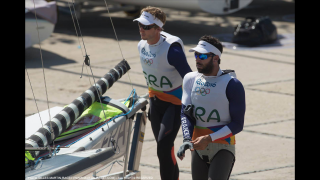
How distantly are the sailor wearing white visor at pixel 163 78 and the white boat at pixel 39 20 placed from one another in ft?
23.8

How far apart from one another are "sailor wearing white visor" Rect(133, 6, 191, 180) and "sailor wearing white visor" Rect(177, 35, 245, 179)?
644 mm

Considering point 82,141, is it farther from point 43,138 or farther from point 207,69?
point 207,69

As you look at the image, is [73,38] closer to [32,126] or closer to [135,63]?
→ [135,63]

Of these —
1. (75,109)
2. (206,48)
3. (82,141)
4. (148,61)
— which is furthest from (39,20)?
(206,48)

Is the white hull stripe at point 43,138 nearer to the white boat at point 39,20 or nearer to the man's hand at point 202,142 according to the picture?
the man's hand at point 202,142

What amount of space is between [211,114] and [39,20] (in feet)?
28.9

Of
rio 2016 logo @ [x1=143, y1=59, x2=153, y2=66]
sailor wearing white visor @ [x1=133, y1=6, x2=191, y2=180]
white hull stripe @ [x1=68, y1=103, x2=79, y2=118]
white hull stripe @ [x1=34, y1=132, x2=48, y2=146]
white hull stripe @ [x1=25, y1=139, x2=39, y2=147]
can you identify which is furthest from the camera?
rio 2016 logo @ [x1=143, y1=59, x2=153, y2=66]

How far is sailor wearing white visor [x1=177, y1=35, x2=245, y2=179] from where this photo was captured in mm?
→ 3346

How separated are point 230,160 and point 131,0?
11911 millimetres

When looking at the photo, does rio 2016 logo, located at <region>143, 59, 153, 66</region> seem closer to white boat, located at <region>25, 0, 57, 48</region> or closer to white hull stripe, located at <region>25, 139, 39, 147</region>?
white hull stripe, located at <region>25, 139, 39, 147</region>

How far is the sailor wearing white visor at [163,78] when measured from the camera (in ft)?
13.8

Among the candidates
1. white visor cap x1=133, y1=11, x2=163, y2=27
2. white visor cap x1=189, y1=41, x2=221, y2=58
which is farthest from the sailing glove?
white visor cap x1=133, y1=11, x2=163, y2=27

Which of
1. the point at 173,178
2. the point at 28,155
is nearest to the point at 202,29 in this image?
the point at 173,178

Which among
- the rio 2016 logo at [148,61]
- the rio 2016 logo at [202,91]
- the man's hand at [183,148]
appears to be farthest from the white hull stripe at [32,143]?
the rio 2016 logo at [148,61]
